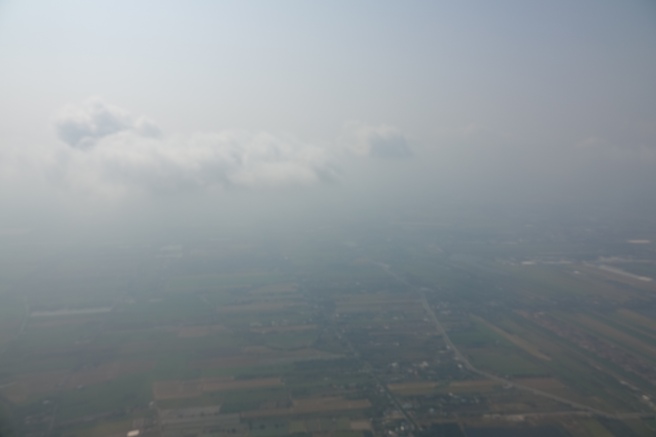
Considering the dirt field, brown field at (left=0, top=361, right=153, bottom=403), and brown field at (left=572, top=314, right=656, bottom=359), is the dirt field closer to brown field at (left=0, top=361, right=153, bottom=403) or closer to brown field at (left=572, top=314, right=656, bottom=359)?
brown field at (left=0, top=361, right=153, bottom=403)

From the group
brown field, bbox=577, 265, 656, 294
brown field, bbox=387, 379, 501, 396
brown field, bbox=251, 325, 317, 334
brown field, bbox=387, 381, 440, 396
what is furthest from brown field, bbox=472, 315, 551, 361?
brown field, bbox=577, 265, 656, 294

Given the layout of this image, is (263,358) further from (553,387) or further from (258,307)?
(553,387)

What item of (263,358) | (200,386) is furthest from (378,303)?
(200,386)

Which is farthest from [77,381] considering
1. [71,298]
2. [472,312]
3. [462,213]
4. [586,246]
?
[462,213]

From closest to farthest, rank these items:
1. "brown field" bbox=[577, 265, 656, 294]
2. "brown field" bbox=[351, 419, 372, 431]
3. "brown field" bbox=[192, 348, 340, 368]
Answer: "brown field" bbox=[351, 419, 372, 431] < "brown field" bbox=[192, 348, 340, 368] < "brown field" bbox=[577, 265, 656, 294]

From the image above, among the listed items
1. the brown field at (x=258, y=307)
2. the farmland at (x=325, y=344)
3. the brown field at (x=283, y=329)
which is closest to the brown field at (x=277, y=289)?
the farmland at (x=325, y=344)

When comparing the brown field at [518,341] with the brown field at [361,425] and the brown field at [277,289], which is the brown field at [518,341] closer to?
the brown field at [361,425]
